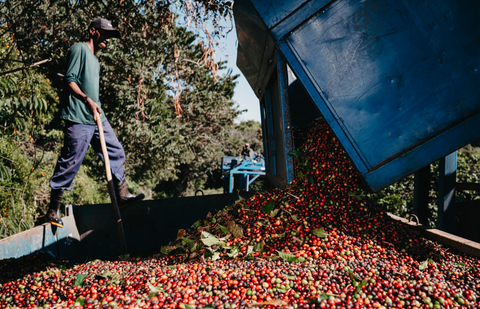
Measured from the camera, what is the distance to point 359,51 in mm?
2291

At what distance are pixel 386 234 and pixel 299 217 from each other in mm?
732

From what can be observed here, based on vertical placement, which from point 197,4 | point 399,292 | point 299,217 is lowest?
point 399,292

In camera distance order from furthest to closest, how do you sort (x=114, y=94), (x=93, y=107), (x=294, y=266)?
(x=114, y=94) < (x=93, y=107) < (x=294, y=266)

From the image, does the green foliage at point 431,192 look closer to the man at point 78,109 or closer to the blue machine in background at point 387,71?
the blue machine in background at point 387,71

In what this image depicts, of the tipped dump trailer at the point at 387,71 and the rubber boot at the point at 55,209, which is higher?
the tipped dump trailer at the point at 387,71

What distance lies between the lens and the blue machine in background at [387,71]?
7.09ft

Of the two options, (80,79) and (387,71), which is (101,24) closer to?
(80,79)

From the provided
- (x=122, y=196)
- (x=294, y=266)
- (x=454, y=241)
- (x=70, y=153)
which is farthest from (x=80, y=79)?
(x=454, y=241)

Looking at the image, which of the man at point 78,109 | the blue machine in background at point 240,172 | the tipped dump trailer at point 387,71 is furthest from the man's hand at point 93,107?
the blue machine in background at point 240,172

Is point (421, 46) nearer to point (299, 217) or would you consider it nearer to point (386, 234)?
point (386, 234)

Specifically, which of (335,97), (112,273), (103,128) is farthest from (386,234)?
(103,128)

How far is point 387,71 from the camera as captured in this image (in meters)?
2.26

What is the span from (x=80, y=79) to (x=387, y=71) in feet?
9.40

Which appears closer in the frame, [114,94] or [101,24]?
[101,24]
